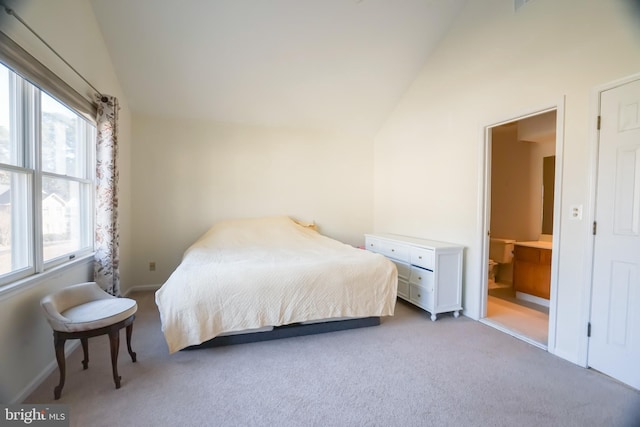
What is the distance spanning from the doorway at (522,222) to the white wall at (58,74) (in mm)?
3661

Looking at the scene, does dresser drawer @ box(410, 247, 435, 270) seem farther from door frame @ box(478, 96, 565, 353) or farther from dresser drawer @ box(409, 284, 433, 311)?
door frame @ box(478, 96, 565, 353)

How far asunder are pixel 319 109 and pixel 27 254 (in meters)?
3.52

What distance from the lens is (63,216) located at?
236 cm

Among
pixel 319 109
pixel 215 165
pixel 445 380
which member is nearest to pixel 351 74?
pixel 319 109

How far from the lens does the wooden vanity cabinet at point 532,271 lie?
3.31 metres

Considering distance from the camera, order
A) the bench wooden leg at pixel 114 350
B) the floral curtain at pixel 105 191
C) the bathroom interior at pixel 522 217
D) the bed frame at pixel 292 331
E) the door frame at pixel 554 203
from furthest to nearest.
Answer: the bathroom interior at pixel 522 217
the floral curtain at pixel 105 191
the bed frame at pixel 292 331
the door frame at pixel 554 203
the bench wooden leg at pixel 114 350

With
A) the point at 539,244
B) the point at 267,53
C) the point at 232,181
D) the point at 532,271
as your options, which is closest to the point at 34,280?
the point at 232,181

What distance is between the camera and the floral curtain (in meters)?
2.67

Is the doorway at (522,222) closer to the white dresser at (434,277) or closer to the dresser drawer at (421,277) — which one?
the white dresser at (434,277)

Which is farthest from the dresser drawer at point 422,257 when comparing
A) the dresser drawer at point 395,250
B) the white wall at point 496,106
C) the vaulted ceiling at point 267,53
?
the vaulted ceiling at point 267,53

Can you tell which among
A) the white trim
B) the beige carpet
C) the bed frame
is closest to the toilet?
the beige carpet

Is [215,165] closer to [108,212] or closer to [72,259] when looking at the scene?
[108,212]

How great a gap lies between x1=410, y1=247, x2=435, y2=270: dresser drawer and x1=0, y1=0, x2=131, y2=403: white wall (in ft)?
10.4

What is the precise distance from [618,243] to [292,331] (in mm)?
2478
